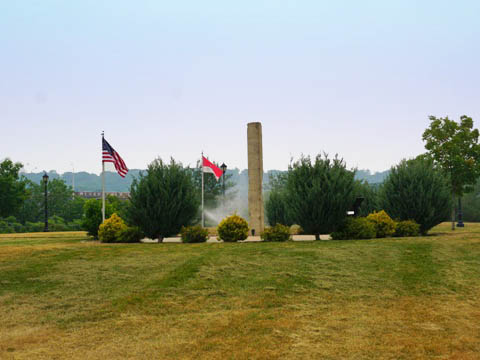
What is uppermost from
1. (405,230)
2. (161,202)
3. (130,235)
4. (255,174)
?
(255,174)

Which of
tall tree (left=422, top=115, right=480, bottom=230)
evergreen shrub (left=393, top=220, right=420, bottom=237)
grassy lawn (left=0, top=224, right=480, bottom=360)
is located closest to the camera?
grassy lawn (left=0, top=224, right=480, bottom=360)

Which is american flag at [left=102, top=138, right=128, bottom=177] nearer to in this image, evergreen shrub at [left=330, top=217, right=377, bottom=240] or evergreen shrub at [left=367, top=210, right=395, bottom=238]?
evergreen shrub at [left=330, top=217, right=377, bottom=240]

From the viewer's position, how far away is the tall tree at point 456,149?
35750mm

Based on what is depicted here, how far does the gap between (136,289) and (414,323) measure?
6.78 m

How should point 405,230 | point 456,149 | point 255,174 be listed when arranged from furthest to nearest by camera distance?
1. point 456,149
2. point 255,174
3. point 405,230

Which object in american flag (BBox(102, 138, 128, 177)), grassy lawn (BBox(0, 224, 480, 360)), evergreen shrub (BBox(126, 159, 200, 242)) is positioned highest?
american flag (BBox(102, 138, 128, 177))

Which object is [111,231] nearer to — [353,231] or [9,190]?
[353,231]

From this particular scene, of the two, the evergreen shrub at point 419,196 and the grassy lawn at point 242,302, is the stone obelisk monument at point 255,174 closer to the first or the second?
the evergreen shrub at point 419,196

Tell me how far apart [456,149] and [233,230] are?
23967mm

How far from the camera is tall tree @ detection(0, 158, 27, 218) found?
53.7 metres

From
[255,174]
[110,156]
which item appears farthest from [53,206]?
[255,174]

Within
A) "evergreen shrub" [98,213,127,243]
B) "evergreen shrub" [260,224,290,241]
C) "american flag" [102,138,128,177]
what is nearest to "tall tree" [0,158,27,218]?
"american flag" [102,138,128,177]

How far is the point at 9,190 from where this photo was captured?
54.0 meters

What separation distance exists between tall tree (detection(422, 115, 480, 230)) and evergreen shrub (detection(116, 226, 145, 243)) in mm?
26696
